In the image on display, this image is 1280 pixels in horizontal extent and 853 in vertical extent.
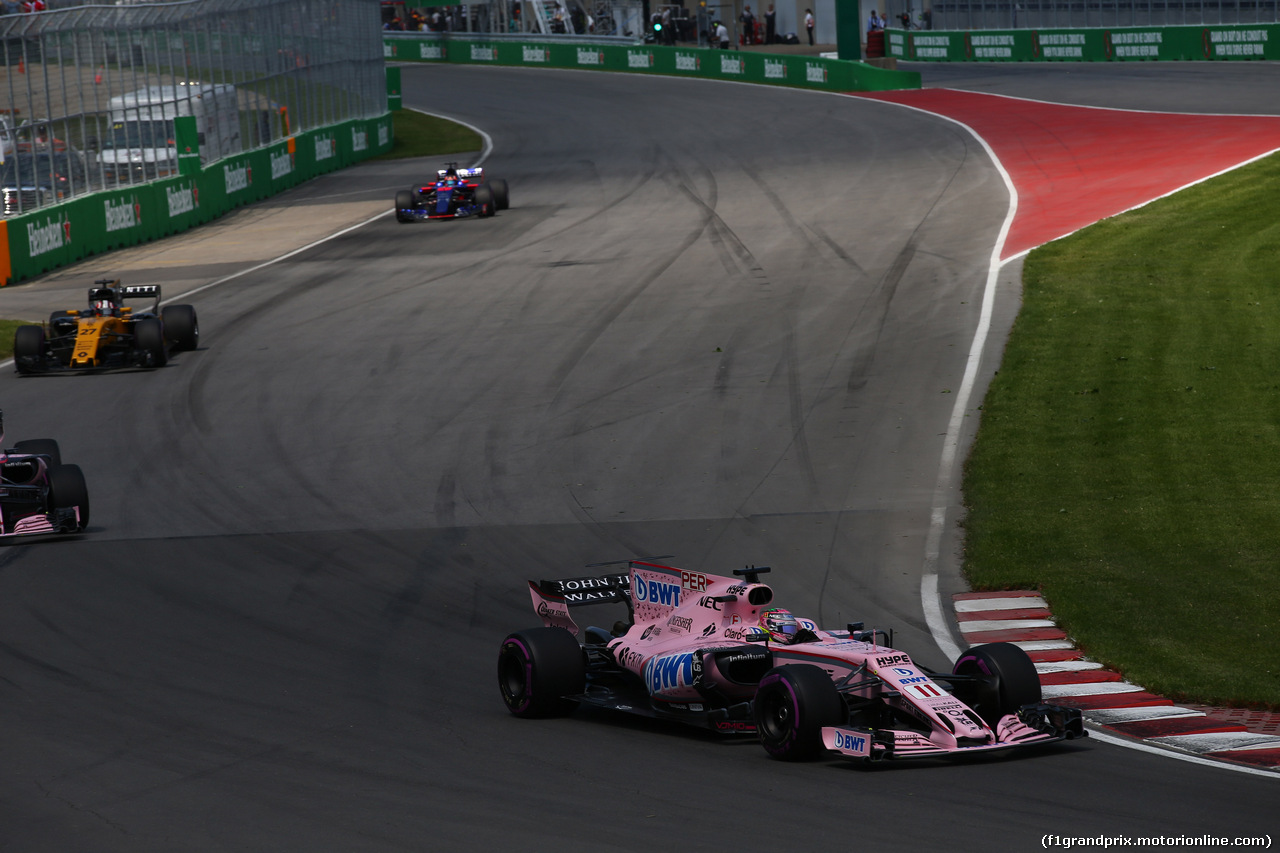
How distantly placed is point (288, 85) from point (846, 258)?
2608cm

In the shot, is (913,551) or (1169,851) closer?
(1169,851)

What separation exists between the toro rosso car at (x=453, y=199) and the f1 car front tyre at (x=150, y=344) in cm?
1489

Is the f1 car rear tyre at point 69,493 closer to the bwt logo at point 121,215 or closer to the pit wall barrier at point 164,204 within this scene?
the pit wall barrier at point 164,204

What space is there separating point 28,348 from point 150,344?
181cm

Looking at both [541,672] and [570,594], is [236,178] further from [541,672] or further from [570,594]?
[541,672]

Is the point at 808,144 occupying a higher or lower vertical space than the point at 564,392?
higher

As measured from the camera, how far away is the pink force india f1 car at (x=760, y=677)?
30.8 feet

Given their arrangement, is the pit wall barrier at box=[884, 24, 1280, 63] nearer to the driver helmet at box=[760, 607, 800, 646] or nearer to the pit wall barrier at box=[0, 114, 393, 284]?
the pit wall barrier at box=[0, 114, 393, 284]

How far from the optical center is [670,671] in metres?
10.5

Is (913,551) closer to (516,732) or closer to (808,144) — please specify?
(516,732)

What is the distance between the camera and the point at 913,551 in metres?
15.4

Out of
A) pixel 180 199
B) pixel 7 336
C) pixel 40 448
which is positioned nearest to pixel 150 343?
pixel 7 336

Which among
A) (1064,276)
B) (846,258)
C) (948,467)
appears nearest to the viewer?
(948,467)

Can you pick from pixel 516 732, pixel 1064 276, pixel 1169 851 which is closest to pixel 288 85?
pixel 1064 276
